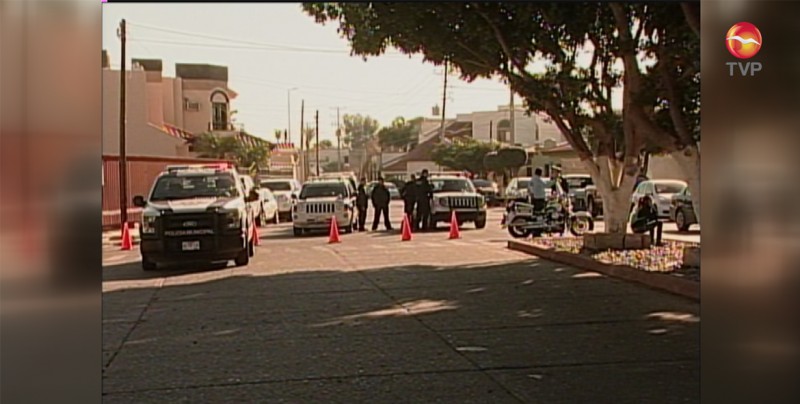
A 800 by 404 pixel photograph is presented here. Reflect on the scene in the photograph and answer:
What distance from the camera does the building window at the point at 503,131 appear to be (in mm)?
55422

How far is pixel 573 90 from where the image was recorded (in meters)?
17.3

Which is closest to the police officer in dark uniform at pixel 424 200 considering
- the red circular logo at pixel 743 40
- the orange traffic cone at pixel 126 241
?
the orange traffic cone at pixel 126 241

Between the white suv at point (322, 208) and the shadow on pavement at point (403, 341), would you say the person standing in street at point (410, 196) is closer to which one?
the white suv at point (322, 208)

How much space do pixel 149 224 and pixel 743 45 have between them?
510 inches

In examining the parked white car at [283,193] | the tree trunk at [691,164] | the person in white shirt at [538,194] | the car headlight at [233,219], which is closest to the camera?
the tree trunk at [691,164]

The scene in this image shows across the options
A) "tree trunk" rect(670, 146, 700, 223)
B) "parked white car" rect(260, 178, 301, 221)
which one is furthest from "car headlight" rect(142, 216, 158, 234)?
"parked white car" rect(260, 178, 301, 221)

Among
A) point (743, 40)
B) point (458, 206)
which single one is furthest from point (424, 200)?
point (743, 40)

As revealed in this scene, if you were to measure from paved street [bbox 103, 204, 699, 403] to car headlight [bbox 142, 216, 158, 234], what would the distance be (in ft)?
2.77

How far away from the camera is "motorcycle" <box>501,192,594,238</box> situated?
21766 mm

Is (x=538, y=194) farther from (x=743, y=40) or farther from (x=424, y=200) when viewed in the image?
(x=743, y=40)

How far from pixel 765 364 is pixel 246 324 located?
6789 mm

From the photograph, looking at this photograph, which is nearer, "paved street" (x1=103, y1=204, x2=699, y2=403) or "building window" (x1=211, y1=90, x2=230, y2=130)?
"paved street" (x1=103, y1=204, x2=699, y2=403)

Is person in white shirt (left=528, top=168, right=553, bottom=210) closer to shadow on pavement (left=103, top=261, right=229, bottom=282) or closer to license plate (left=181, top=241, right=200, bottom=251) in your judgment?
shadow on pavement (left=103, top=261, right=229, bottom=282)

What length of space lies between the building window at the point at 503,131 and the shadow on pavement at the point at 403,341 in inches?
1640
